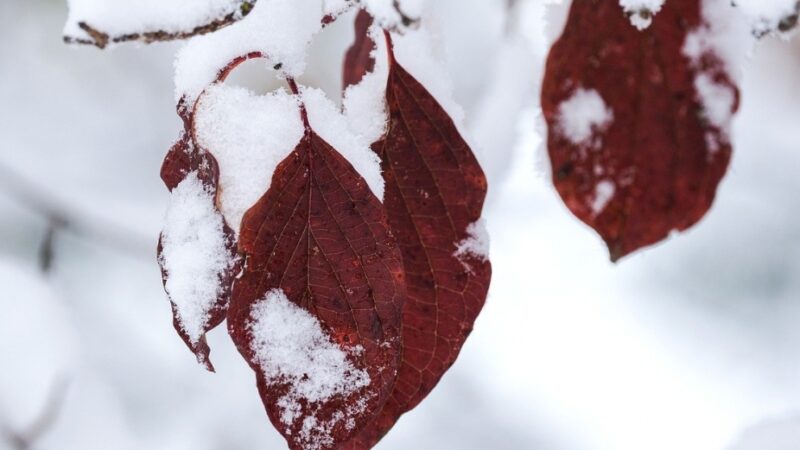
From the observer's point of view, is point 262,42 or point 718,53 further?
point 262,42

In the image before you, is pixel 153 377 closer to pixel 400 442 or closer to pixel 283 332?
pixel 400 442

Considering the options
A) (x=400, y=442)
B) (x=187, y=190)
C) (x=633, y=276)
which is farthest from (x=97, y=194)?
(x=187, y=190)

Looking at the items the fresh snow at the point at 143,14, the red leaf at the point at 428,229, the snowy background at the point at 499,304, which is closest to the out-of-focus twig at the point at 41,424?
the snowy background at the point at 499,304

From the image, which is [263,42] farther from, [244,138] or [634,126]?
[634,126]

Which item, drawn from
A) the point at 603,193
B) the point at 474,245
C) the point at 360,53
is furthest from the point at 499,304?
the point at 603,193

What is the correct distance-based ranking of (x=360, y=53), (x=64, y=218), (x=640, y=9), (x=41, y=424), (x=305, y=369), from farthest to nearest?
(x=64, y=218)
(x=41, y=424)
(x=360, y=53)
(x=305, y=369)
(x=640, y=9)

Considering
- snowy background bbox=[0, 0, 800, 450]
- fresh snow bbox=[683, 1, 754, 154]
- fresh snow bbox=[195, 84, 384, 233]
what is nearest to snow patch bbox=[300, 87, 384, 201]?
fresh snow bbox=[195, 84, 384, 233]

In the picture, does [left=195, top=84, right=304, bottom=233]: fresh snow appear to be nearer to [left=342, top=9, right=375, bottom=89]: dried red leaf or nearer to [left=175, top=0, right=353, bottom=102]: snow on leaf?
[left=175, top=0, right=353, bottom=102]: snow on leaf
